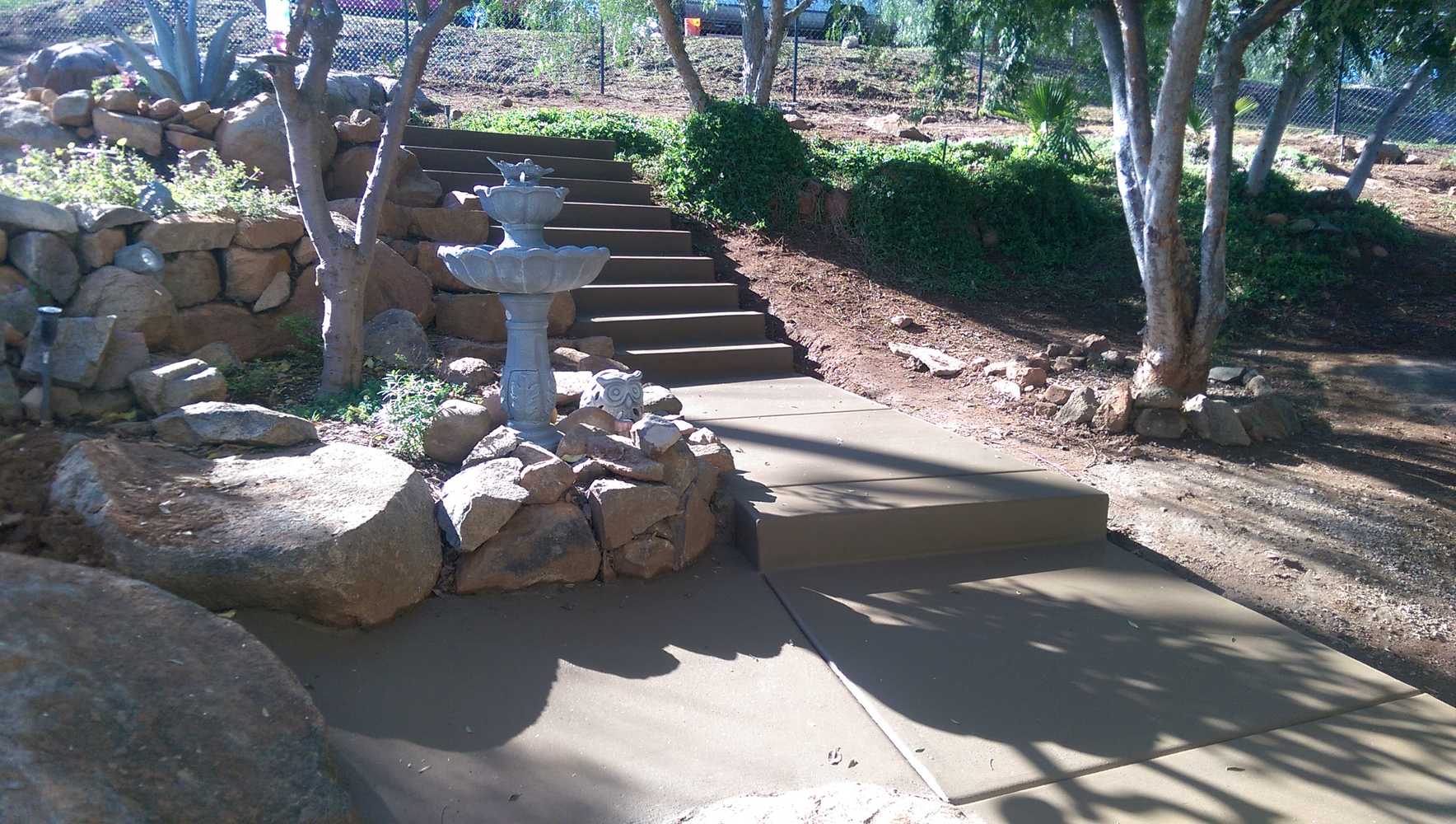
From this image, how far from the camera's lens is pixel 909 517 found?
14.2 ft

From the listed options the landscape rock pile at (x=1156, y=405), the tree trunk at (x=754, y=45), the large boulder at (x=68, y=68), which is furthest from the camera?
the tree trunk at (x=754, y=45)

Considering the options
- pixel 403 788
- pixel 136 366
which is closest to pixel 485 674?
pixel 403 788

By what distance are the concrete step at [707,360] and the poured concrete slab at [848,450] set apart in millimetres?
1423

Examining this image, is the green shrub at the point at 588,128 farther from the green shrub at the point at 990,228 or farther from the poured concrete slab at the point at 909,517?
the poured concrete slab at the point at 909,517

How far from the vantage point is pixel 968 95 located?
1823 centimetres

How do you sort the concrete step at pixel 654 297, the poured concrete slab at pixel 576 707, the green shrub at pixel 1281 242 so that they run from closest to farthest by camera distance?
the poured concrete slab at pixel 576 707, the concrete step at pixel 654 297, the green shrub at pixel 1281 242

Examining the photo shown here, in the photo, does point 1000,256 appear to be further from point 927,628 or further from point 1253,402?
point 927,628

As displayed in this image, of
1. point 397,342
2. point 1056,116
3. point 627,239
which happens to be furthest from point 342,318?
point 1056,116

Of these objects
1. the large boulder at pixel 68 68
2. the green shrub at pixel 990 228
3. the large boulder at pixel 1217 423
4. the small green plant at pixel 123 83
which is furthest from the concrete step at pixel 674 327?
the large boulder at pixel 68 68

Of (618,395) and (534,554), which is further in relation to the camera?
(618,395)

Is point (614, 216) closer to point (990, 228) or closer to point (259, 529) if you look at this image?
point (990, 228)

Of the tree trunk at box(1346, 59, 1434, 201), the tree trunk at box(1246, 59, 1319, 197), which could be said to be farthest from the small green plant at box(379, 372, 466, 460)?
the tree trunk at box(1346, 59, 1434, 201)

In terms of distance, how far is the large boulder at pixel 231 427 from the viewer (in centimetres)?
395

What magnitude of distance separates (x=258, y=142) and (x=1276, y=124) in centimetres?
1069
